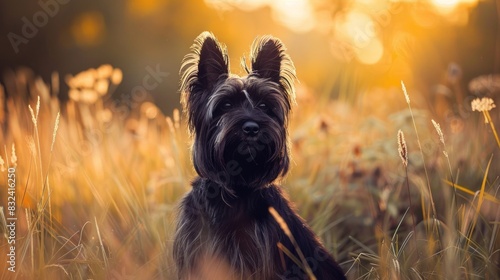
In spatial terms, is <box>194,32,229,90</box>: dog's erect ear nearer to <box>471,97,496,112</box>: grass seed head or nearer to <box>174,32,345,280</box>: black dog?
Result: <box>174,32,345,280</box>: black dog

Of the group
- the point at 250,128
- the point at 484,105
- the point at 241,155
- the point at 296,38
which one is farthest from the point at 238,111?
the point at 296,38

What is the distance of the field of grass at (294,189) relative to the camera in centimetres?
445

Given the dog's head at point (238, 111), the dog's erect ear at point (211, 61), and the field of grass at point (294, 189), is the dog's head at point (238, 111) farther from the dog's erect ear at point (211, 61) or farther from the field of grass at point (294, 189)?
the field of grass at point (294, 189)

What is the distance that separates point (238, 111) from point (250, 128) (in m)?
0.20

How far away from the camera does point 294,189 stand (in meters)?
6.45

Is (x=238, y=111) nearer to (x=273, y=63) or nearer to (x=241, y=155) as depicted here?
(x=241, y=155)

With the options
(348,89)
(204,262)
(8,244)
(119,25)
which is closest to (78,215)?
(8,244)

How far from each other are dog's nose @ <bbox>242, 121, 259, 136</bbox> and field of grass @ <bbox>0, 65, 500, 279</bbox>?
103 cm

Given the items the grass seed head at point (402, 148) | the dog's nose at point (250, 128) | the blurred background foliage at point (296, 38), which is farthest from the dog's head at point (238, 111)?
the grass seed head at point (402, 148)

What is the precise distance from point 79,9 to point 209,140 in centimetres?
585

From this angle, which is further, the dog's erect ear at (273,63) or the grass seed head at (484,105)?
the dog's erect ear at (273,63)

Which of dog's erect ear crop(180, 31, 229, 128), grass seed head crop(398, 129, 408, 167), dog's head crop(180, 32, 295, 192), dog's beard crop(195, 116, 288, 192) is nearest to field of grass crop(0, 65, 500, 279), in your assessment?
grass seed head crop(398, 129, 408, 167)

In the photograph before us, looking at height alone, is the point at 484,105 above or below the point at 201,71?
below

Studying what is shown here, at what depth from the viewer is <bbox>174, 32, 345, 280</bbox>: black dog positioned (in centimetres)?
423
